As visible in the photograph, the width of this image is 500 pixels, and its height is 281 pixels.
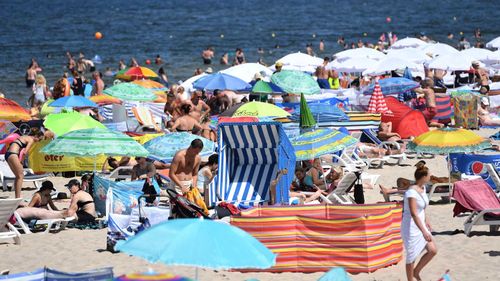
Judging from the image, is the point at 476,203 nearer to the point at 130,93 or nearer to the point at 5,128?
the point at 5,128

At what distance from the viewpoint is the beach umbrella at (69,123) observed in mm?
14305

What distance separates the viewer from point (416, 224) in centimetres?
823

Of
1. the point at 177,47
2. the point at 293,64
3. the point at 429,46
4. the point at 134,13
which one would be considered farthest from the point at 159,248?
the point at 134,13

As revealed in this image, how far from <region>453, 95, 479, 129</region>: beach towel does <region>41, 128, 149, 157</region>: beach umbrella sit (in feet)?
27.7

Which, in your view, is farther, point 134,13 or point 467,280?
point 134,13

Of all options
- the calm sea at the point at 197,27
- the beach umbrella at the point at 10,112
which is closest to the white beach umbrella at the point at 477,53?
the beach umbrella at the point at 10,112

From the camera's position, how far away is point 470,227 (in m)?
10.7

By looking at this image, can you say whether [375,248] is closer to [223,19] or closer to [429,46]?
[429,46]

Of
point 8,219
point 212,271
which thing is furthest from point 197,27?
point 212,271

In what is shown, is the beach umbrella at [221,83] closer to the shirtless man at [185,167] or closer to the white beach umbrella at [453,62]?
the white beach umbrella at [453,62]

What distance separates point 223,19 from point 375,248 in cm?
6525

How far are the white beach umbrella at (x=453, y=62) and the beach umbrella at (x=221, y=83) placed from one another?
4.82m

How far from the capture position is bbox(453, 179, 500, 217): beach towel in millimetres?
10758

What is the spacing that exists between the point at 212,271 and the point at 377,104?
926cm
